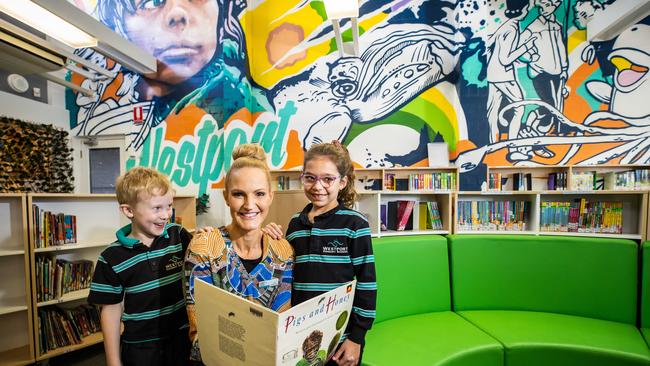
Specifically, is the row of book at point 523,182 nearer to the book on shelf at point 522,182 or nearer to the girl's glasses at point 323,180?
the book on shelf at point 522,182

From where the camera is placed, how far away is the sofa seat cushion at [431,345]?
5.04ft

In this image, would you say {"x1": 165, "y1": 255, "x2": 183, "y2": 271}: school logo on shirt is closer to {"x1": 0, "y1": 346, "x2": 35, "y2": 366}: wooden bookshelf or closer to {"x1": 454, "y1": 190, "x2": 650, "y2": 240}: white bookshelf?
A: {"x1": 0, "y1": 346, "x2": 35, "y2": 366}: wooden bookshelf

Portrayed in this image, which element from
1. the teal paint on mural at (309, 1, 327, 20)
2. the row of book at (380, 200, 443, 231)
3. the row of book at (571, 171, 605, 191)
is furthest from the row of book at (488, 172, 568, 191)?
the teal paint on mural at (309, 1, 327, 20)

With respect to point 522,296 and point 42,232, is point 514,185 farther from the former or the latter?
point 42,232

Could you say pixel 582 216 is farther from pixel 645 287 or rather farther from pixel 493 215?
pixel 645 287

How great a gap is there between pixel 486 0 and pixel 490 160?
6.21 ft

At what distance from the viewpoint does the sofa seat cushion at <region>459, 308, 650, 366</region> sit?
1.57 meters

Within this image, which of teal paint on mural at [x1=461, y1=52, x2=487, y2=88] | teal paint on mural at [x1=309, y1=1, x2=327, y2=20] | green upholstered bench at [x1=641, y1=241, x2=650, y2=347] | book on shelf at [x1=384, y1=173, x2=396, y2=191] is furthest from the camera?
teal paint on mural at [x1=309, y1=1, x2=327, y2=20]

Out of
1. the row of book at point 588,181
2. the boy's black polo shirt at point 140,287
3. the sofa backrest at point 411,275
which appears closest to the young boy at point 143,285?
the boy's black polo shirt at point 140,287

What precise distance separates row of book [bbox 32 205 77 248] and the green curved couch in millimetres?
2938

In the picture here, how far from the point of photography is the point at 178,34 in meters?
3.76

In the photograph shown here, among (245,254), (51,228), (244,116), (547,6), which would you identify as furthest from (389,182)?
(51,228)

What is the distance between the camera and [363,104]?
3.55 metres

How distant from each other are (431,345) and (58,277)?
322 centimetres
